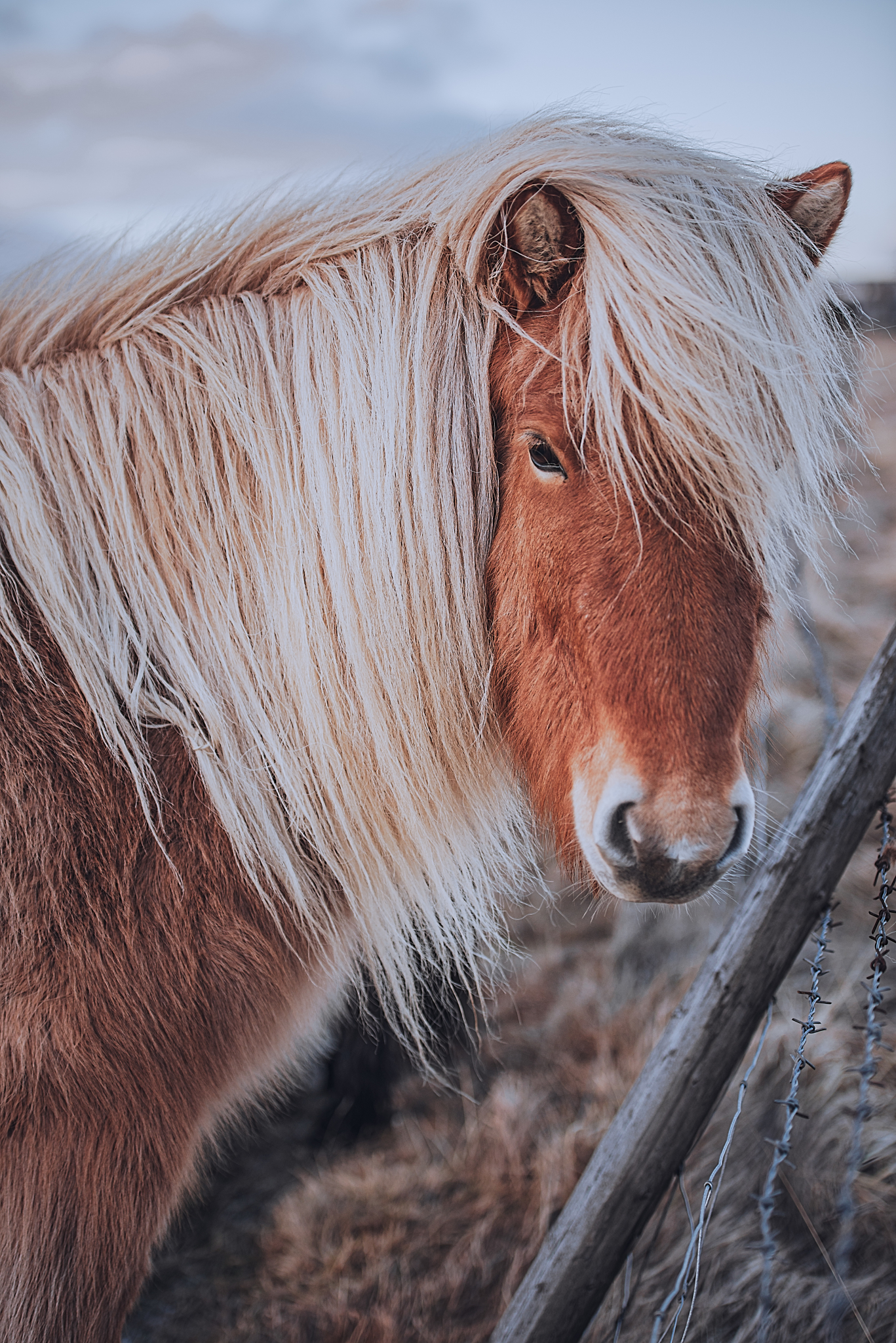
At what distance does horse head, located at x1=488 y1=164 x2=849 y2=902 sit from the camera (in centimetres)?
125

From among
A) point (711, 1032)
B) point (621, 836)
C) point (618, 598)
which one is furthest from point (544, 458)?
point (711, 1032)

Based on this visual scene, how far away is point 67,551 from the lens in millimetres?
1460

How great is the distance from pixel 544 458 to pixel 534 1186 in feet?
9.01

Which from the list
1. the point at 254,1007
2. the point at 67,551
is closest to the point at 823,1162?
the point at 254,1007

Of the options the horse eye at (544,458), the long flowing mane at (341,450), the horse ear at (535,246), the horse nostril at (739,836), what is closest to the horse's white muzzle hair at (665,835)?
the horse nostril at (739,836)

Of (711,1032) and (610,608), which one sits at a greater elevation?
(610,608)

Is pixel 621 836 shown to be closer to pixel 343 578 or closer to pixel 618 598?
pixel 618 598

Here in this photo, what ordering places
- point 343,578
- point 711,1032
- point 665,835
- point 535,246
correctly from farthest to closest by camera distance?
1. point 711,1032
2. point 343,578
3. point 535,246
4. point 665,835

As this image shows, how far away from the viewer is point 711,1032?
5.11 feet

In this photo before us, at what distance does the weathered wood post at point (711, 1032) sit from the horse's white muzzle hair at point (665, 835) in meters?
0.41

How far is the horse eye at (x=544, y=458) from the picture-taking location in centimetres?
136

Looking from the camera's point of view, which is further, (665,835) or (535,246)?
(535,246)

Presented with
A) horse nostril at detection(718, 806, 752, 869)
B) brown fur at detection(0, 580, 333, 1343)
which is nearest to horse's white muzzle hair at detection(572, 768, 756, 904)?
horse nostril at detection(718, 806, 752, 869)

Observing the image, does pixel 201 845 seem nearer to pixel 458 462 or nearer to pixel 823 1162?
pixel 458 462
